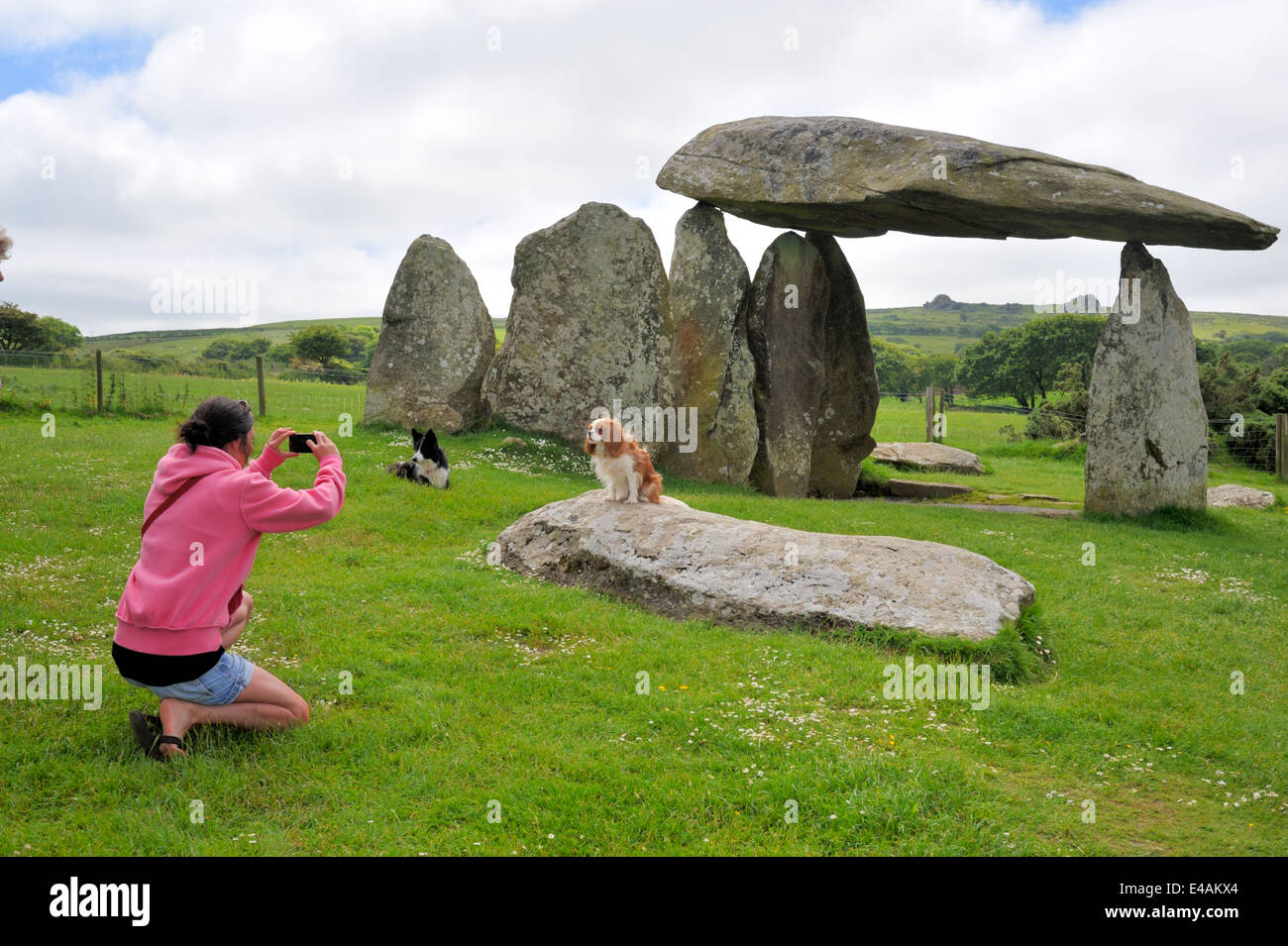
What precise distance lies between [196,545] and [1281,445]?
2740 centimetres

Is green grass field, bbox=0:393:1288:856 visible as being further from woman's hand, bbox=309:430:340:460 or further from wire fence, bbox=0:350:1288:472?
wire fence, bbox=0:350:1288:472

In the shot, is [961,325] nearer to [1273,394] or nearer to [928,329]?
[928,329]

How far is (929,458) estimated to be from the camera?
23625 millimetres

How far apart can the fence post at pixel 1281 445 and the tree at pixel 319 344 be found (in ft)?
192

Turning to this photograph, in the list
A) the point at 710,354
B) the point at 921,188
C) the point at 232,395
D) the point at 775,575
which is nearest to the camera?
the point at 775,575

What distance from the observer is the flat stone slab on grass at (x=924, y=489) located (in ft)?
64.8

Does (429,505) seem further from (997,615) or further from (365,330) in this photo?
(365,330)

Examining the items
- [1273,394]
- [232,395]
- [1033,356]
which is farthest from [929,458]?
[1033,356]

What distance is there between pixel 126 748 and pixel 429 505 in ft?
25.3

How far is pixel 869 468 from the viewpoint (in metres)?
22.2

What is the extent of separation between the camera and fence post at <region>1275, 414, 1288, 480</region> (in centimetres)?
2414

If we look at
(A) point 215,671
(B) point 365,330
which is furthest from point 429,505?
(B) point 365,330

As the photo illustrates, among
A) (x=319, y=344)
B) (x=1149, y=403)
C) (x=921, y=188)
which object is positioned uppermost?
(x=319, y=344)

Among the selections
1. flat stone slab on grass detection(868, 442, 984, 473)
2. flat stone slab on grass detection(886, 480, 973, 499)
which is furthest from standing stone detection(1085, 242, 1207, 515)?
flat stone slab on grass detection(868, 442, 984, 473)
